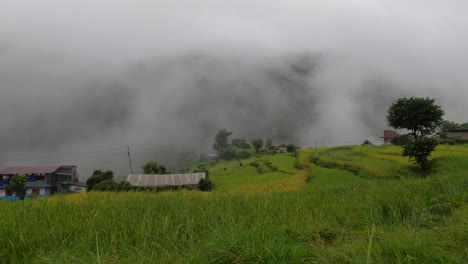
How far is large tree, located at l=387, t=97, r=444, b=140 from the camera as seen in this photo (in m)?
35.1

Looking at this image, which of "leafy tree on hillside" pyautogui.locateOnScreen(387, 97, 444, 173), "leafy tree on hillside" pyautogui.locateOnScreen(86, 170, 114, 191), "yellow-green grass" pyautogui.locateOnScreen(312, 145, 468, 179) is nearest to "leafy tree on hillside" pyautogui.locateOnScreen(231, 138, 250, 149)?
"yellow-green grass" pyautogui.locateOnScreen(312, 145, 468, 179)

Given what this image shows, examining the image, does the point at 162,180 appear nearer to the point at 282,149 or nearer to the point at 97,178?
the point at 97,178

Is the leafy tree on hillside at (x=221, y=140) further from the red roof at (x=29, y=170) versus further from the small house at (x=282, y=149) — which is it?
the red roof at (x=29, y=170)

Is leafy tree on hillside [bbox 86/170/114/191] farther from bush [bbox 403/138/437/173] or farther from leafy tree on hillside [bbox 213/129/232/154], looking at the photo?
leafy tree on hillside [bbox 213/129/232/154]

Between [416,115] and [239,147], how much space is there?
87425 mm

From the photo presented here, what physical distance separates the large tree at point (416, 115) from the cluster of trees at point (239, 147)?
35.6m

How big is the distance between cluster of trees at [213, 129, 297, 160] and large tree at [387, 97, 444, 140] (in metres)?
35.6

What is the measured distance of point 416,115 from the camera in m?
35.3

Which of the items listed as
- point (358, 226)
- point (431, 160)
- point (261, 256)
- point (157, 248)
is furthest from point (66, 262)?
point (431, 160)

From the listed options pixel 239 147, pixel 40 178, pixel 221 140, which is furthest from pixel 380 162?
pixel 221 140

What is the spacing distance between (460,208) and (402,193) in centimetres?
131

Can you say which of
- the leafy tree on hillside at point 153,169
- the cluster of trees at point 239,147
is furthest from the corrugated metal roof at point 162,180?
the cluster of trees at point 239,147

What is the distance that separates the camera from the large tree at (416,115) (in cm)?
3513

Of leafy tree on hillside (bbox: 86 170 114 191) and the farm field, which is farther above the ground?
the farm field
